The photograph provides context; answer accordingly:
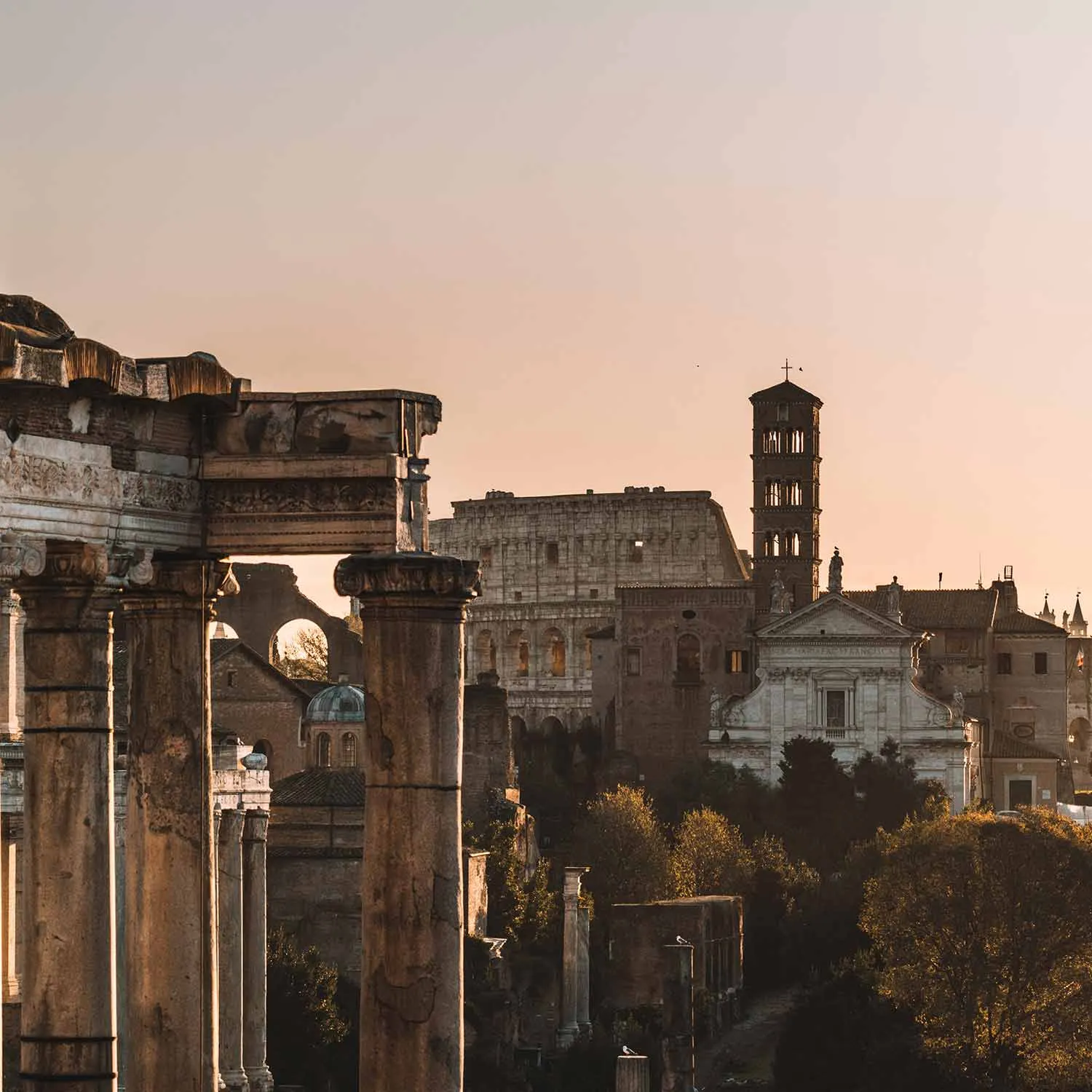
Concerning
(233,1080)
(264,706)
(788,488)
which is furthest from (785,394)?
(233,1080)

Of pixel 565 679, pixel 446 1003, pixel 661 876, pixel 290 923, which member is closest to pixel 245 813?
pixel 290 923

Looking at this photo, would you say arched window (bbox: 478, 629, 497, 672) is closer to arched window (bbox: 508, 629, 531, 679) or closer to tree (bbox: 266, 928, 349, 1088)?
arched window (bbox: 508, 629, 531, 679)

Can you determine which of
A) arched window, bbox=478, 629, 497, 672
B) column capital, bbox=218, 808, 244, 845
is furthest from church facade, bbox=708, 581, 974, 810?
column capital, bbox=218, 808, 244, 845

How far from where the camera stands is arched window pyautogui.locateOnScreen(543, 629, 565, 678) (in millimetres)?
102312

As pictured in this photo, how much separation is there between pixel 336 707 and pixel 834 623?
85.3 feet

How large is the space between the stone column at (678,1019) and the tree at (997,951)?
3.19 metres

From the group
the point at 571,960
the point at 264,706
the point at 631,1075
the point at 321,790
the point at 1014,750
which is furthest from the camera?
the point at 1014,750

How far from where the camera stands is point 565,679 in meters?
102

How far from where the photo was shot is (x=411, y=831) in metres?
11.3

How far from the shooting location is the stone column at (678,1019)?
158 feet

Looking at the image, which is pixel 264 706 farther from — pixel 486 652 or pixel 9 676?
pixel 486 652

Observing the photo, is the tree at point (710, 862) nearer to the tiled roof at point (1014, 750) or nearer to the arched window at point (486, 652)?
the tiled roof at point (1014, 750)

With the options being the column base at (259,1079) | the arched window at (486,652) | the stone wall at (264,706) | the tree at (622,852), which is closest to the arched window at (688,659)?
the tree at (622,852)

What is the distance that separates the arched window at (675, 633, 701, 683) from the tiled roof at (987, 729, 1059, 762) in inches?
304
